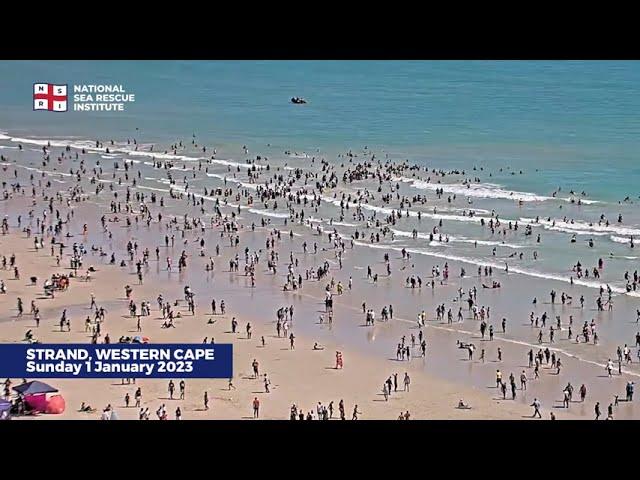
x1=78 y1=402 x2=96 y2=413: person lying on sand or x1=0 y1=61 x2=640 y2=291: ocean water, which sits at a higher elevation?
x1=0 y1=61 x2=640 y2=291: ocean water

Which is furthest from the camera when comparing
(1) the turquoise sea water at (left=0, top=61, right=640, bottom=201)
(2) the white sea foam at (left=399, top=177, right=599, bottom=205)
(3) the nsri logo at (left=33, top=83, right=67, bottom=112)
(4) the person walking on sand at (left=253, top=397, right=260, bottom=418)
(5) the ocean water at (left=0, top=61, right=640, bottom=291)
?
(1) the turquoise sea water at (left=0, top=61, right=640, bottom=201)

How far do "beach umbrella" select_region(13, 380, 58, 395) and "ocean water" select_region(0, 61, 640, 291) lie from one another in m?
11.8

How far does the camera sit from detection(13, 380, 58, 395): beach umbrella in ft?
74.5

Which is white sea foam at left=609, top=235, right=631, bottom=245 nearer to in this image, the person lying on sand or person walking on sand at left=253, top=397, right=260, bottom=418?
person walking on sand at left=253, top=397, right=260, bottom=418

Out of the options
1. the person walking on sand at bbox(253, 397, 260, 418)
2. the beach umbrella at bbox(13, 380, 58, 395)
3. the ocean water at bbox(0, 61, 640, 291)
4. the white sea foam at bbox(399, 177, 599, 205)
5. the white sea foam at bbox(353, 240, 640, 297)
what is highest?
the ocean water at bbox(0, 61, 640, 291)

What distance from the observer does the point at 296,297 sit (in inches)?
1414

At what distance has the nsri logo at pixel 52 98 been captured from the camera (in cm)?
2478

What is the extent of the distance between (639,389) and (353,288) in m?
12.1

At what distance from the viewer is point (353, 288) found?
37.1 metres

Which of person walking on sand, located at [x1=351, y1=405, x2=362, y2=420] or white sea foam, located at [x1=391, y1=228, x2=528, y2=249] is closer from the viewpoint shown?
person walking on sand, located at [x1=351, y1=405, x2=362, y2=420]
